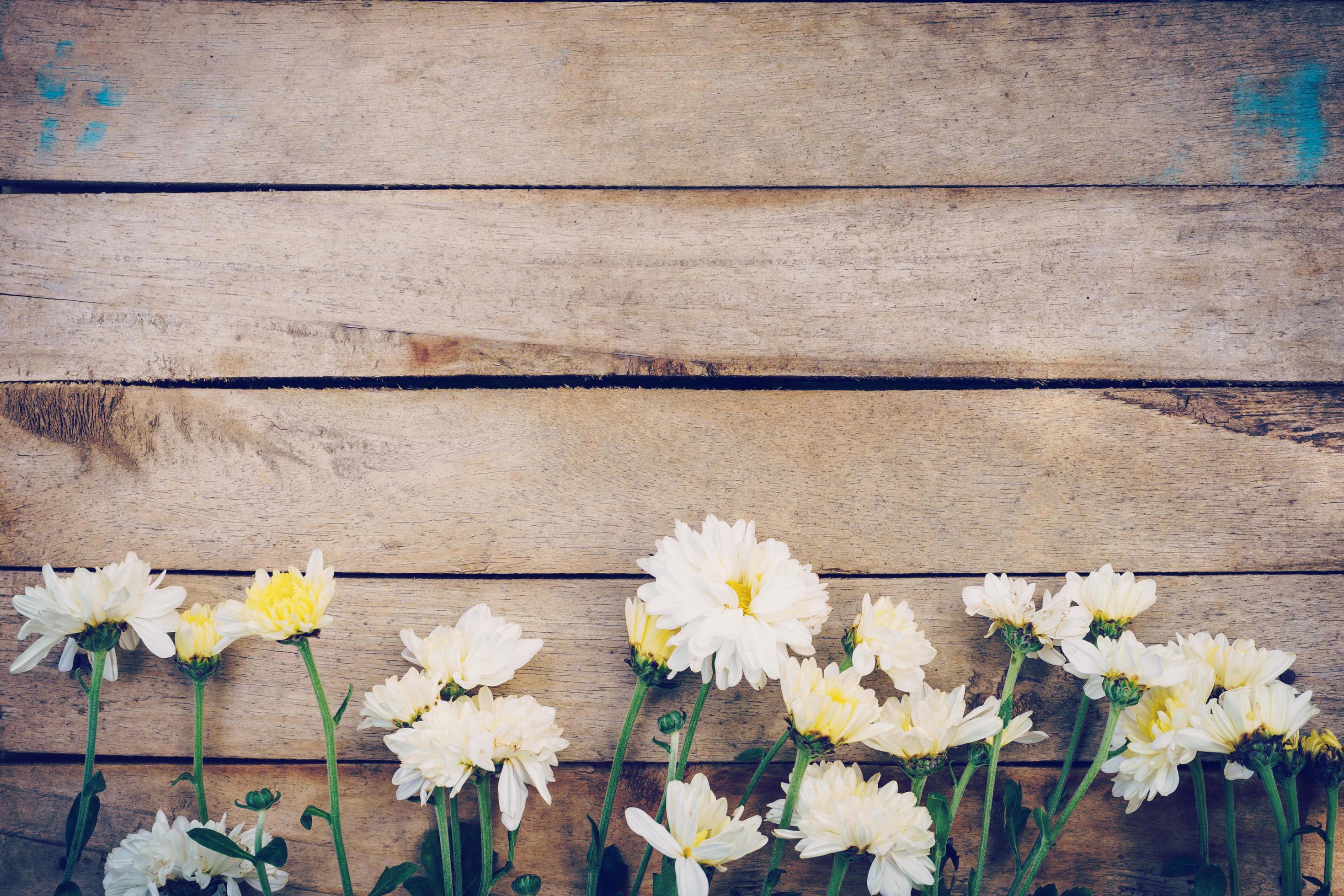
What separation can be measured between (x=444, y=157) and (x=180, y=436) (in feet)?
1.38

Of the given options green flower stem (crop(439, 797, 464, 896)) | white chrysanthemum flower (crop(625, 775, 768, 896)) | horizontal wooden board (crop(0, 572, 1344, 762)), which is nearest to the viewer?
white chrysanthemum flower (crop(625, 775, 768, 896))

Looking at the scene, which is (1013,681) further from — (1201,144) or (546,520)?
(1201,144)

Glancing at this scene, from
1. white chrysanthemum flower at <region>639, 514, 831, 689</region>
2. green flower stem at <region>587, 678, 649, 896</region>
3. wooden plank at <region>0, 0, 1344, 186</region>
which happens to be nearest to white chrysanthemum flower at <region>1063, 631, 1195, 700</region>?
white chrysanthemum flower at <region>639, 514, 831, 689</region>

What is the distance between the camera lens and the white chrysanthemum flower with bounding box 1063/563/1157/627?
683 millimetres

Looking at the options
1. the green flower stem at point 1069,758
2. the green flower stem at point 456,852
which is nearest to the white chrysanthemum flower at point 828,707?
the green flower stem at point 1069,758

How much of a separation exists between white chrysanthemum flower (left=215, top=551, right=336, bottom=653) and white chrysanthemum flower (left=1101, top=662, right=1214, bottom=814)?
28.8 inches

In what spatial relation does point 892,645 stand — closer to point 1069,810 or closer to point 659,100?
point 1069,810

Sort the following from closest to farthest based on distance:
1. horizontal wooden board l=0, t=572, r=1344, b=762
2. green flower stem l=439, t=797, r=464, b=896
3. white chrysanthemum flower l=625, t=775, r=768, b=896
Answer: white chrysanthemum flower l=625, t=775, r=768, b=896 < green flower stem l=439, t=797, r=464, b=896 < horizontal wooden board l=0, t=572, r=1344, b=762

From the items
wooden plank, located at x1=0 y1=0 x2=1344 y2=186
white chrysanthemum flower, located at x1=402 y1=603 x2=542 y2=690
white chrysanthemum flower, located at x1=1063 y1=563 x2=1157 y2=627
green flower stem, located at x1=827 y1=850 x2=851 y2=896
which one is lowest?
green flower stem, located at x1=827 y1=850 x2=851 y2=896

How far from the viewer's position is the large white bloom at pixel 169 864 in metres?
0.65

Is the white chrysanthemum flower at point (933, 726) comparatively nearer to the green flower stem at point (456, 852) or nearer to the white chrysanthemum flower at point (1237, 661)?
the white chrysanthemum flower at point (1237, 661)

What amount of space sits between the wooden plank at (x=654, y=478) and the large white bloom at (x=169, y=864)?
0.86ft

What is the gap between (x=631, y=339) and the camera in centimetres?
78

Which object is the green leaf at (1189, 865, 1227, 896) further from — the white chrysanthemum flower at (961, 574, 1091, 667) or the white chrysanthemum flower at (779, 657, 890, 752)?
the white chrysanthemum flower at (779, 657, 890, 752)
